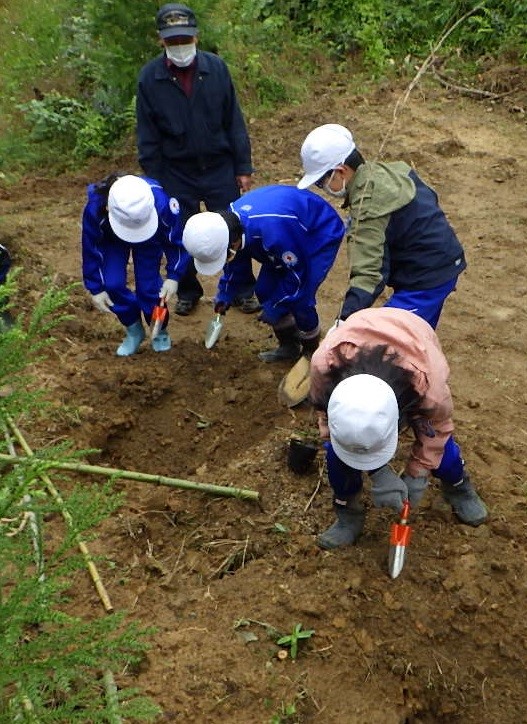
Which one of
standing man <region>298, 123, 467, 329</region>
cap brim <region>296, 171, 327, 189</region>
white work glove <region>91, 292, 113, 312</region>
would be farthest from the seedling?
white work glove <region>91, 292, 113, 312</region>

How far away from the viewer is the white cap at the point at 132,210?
417cm

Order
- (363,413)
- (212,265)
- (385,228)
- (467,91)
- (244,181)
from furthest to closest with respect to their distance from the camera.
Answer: (467,91) → (244,181) → (212,265) → (385,228) → (363,413)

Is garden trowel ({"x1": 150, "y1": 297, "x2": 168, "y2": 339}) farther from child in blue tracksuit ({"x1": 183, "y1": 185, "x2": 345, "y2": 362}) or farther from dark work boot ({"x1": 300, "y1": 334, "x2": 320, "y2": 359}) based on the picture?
dark work boot ({"x1": 300, "y1": 334, "x2": 320, "y2": 359})

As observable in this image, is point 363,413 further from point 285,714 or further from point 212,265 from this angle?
point 212,265

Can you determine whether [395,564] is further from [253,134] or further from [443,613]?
[253,134]


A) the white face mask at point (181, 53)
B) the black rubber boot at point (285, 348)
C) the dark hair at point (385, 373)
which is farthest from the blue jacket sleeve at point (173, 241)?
the dark hair at point (385, 373)

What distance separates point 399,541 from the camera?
2955mm

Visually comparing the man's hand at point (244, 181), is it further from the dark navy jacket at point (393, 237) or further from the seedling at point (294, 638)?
the seedling at point (294, 638)

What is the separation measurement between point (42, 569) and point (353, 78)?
8399 millimetres

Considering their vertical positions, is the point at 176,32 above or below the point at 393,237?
above

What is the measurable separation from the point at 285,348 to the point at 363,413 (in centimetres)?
238

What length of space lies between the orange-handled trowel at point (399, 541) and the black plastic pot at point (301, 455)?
709 mm

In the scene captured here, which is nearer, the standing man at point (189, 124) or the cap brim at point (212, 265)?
the cap brim at point (212, 265)

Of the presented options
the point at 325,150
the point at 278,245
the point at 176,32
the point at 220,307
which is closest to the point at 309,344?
the point at 220,307
